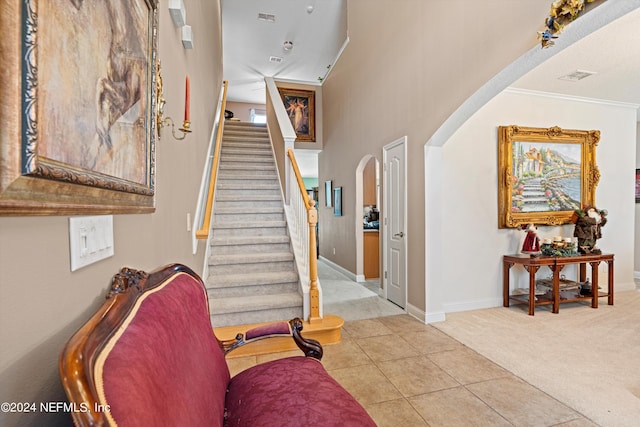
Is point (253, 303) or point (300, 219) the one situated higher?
point (300, 219)

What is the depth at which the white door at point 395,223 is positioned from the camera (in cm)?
→ 366

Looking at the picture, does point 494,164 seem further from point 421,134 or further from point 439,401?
point 439,401

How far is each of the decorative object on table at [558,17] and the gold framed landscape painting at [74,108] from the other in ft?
7.37

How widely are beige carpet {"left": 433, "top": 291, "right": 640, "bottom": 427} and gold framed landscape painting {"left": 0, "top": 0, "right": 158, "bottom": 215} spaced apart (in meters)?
2.83

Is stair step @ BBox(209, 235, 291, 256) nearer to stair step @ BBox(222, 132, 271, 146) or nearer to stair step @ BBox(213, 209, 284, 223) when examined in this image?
stair step @ BBox(213, 209, 284, 223)

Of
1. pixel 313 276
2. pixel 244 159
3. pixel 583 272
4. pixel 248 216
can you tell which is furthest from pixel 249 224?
pixel 583 272

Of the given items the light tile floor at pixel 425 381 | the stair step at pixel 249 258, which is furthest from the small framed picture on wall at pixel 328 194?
the light tile floor at pixel 425 381

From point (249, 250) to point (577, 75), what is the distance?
442 cm

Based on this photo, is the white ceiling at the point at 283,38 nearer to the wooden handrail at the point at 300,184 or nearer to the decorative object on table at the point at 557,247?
the wooden handrail at the point at 300,184

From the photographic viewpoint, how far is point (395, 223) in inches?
153

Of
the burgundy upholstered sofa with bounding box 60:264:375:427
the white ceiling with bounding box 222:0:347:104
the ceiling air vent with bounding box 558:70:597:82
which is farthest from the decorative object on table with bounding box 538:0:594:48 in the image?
the white ceiling with bounding box 222:0:347:104

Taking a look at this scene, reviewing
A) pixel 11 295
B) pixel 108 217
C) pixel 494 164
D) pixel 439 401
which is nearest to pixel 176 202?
pixel 108 217

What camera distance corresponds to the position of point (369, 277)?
5.35 meters

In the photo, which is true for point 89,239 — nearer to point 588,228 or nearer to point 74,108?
point 74,108
